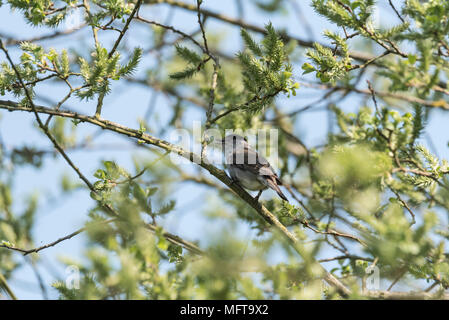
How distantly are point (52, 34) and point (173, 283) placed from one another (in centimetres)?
472

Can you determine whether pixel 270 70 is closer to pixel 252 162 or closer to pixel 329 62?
pixel 329 62

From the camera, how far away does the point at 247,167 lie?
201 inches

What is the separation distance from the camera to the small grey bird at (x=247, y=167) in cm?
496

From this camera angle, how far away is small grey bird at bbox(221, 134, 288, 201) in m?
4.96

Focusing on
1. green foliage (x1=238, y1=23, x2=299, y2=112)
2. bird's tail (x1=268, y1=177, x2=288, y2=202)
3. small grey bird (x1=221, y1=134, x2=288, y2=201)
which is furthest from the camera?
small grey bird (x1=221, y1=134, x2=288, y2=201)

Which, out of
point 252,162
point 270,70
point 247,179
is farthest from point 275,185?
point 270,70

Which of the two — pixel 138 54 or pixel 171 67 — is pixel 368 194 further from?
pixel 171 67

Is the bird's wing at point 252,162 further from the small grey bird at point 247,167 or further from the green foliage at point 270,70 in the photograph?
the green foliage at point 270,70

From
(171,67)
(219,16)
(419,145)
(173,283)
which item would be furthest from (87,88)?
(171,67)

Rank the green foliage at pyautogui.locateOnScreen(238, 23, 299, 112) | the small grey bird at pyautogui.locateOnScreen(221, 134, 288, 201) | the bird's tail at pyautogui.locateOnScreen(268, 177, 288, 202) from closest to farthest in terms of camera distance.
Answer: the green foliage at pyautogui.locateOnScreen(238, 23, 299, 112) < the bird's tail at pyautogui.locateOnScreen(268, 177, 288, 202) < the small grey bird at pyautogui.locateOnScreen(221, 134, 288, 201)

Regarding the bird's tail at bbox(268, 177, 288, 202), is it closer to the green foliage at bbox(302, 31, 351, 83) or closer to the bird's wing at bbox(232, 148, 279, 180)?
the bird's wing at bbox(232, 148, 279, 180)

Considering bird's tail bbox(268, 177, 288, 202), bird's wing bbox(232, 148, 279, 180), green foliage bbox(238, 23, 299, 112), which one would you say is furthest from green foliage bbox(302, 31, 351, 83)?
bird's wing bbox(232, 148, 279, 180)

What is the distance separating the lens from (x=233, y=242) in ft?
7.58

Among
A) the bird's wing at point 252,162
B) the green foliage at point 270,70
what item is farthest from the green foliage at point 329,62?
the bird's wing at point 252,162
